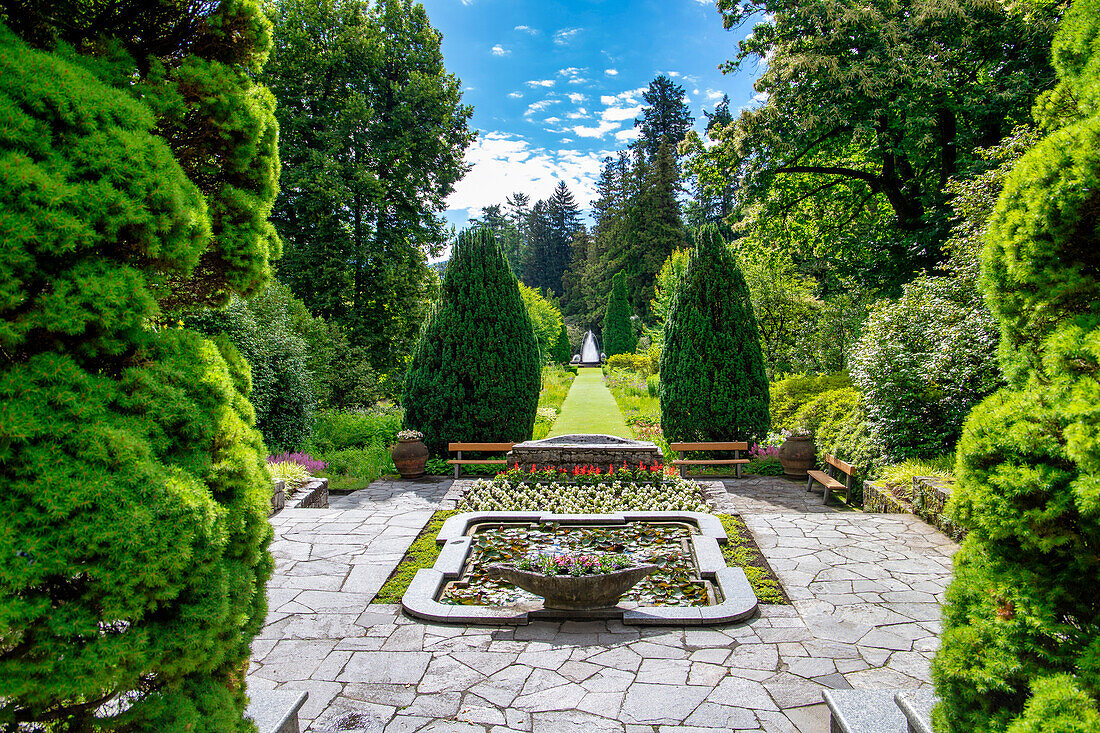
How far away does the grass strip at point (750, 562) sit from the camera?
195 inches

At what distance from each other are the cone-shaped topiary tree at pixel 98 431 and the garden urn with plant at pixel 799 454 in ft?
30.2

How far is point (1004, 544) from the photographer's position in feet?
6.86

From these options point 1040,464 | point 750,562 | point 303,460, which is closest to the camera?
point 1040,464

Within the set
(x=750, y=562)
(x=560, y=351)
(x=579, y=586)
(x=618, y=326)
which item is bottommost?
(x=750, y=562)

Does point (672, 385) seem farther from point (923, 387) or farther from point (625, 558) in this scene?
point (625, 558)

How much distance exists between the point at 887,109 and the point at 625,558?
1164cm

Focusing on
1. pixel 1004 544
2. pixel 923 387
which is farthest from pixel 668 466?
pixel 1004 544

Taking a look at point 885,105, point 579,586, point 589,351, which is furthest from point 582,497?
point 589,351

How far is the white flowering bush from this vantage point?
306 inches

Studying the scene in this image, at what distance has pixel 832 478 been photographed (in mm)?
8711

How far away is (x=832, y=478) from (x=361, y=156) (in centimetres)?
1612

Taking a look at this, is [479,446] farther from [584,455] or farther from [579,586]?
[579,586]

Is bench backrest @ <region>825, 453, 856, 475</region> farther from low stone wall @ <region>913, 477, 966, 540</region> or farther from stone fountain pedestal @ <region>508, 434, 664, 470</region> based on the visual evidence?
stone fountain pedestal @ <region>508, 434, 664, 470</region>

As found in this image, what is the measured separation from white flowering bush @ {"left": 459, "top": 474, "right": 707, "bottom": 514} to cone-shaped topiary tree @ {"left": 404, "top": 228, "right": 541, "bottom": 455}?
185 centimetres
